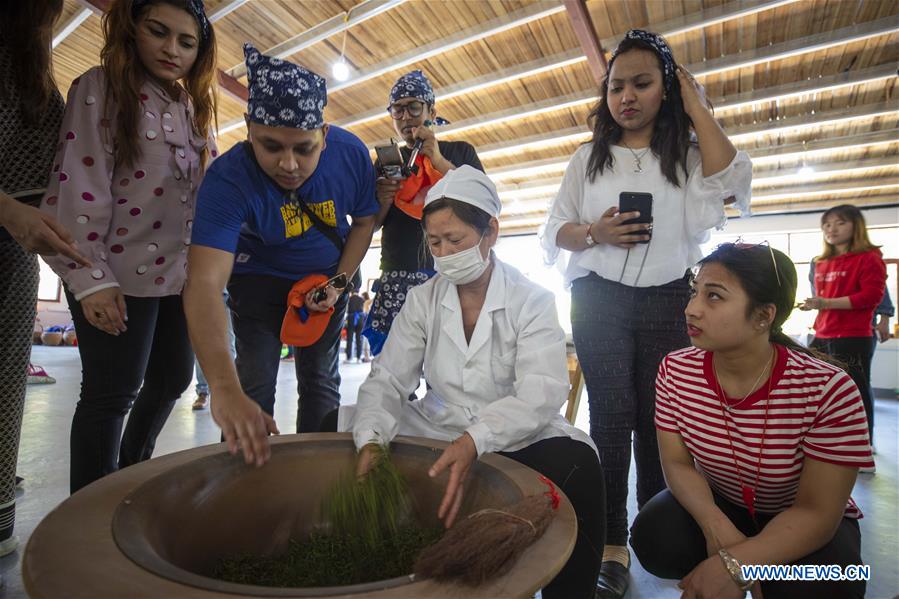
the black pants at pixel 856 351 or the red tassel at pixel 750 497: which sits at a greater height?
the black pants at pixel 856 351

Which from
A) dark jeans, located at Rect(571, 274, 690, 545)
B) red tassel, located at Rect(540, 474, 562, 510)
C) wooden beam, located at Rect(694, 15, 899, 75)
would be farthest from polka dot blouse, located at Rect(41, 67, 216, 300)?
wooden beam, located at Rect(694, 15, 899, 75)

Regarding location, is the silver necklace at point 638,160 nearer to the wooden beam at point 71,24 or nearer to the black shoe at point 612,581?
the black shoe at point 612,581

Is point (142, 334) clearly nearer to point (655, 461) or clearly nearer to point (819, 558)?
point (655, 461)

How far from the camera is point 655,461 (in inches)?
62.2

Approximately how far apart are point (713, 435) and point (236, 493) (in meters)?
1.07

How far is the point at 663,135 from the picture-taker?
1.58 m

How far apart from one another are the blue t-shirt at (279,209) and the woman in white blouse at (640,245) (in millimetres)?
737

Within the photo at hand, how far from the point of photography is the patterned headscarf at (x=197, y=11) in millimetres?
1379

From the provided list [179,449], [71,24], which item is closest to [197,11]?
[179,449]

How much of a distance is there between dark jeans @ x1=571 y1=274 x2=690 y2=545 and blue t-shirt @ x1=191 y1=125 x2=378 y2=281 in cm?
86

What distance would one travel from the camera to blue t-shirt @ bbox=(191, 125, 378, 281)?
1.37 m

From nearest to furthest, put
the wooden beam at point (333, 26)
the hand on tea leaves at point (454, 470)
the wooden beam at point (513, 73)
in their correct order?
the hand on tea leaves at point (454, 470) → the wooden beam at point (333, 26) → the wooden beam at point (513, 73)

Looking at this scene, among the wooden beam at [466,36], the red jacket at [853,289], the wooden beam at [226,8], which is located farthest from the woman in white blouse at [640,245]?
the wooden beam at [226,8]

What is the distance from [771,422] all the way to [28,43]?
2.05 m
